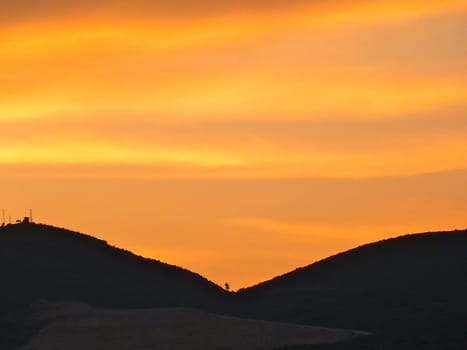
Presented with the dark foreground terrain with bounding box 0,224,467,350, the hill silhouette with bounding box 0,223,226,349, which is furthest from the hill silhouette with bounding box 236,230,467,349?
the hill silhouette with bounding box 0,223,226,349

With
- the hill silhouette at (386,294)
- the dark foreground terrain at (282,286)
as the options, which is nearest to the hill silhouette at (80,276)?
the dark foreground terrain at (282,286)

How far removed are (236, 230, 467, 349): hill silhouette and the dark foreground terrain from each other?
0.09 m

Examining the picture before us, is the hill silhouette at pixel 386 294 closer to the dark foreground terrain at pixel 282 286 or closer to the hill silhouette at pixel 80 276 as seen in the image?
the dark foreground terrain at pixel 282 286

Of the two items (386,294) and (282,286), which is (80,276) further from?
(386,294)

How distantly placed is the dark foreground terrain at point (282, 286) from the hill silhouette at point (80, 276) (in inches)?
3.5

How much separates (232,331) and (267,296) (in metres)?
30.2

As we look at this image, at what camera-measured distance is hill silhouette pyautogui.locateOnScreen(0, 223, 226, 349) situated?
138750 millimetres

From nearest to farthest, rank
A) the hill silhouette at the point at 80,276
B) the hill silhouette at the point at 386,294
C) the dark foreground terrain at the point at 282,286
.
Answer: the hill silhouette at the point at 386,294 → the dark foreground terrain at the point at 282,286 → the hill silhouette at the point at 80,276

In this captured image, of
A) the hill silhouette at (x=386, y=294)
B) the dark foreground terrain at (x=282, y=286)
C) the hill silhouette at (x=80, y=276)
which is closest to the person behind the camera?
the hill silhouette at (x=386, y=294)

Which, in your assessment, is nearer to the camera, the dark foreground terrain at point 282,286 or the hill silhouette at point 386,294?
the hill silhouette at point 386,294

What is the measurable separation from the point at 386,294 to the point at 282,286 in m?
12.0

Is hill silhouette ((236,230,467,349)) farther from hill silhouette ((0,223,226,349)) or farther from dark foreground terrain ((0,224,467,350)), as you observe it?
hill silhouette ((0,223,226,349))

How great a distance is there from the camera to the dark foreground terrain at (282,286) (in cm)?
12912

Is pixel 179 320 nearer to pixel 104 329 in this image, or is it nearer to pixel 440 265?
pixel 104 329
